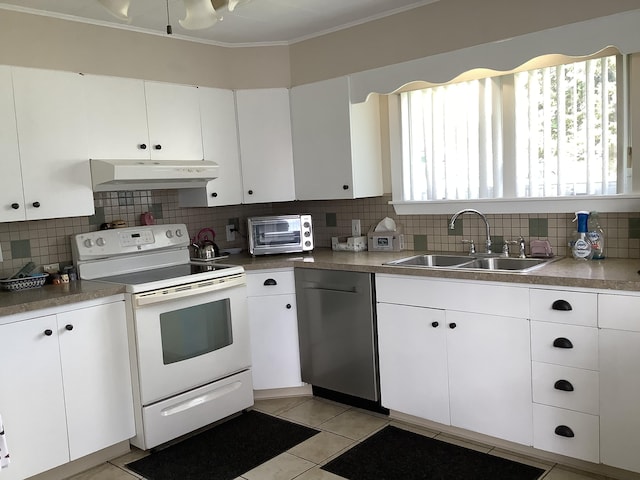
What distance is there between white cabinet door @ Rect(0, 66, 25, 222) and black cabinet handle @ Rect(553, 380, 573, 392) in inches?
109

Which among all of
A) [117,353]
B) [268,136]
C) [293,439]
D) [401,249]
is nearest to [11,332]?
[117,353]

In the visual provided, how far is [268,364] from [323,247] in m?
1.02

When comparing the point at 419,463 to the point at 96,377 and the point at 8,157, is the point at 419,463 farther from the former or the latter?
the point at 8,157

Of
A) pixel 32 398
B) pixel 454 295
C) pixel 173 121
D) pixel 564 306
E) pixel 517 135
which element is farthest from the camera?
pixel 173 121

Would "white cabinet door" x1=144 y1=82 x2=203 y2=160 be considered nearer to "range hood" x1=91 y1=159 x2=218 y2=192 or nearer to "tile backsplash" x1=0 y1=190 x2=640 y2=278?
"range hood" x1=91 y1=159 x2=218 y2=192

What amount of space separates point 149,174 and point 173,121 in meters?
0.50

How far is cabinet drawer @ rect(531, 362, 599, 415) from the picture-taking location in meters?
2.56

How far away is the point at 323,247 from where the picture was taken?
14.2ft

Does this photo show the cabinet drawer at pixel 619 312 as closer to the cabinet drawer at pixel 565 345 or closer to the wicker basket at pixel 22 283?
the cabinet drawer at pixel 565 345

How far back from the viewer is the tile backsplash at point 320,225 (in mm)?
3178

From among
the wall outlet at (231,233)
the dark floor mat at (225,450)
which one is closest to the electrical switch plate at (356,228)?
the wall outlet at (231,233)

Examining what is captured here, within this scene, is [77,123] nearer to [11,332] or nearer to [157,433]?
[11,332]

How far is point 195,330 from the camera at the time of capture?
330 centimetres

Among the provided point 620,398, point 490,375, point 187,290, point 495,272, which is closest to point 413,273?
point 495,272
